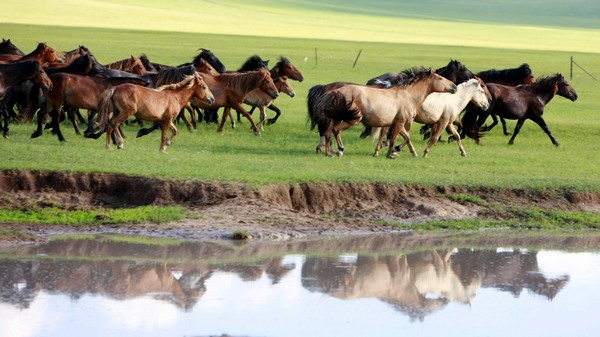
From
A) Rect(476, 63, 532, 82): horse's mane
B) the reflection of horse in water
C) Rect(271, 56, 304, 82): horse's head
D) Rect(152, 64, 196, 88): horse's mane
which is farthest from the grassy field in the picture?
the reflection of horse in water

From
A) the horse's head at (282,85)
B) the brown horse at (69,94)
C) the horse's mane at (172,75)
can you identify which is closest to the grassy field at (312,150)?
the brown horse at (69,94)

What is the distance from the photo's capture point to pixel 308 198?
15383mm

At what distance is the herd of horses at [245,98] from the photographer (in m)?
18.6

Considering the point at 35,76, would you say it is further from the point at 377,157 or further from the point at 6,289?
the point at 6,289

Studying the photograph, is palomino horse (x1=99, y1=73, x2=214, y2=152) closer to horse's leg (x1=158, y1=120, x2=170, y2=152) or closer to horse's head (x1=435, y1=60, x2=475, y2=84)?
horse's leg (x1=158, y1=120, x2=170, y2=152)

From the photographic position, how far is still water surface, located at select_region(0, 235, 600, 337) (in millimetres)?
9617

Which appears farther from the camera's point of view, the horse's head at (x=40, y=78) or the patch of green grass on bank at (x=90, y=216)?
the horse's head at (x=40, y=78)

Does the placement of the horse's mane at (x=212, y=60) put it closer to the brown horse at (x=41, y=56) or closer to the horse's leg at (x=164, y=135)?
the brown horse at (x=41, y=56)

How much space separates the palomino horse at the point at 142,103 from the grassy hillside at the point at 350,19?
37.3 metres

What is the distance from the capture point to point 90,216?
13938 mm

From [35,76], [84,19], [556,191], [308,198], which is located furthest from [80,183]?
[84,19]

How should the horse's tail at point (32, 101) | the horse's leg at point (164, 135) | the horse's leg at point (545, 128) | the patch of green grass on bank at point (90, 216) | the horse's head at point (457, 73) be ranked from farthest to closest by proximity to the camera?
the horse's head at point (457, 73) < the horse's leg at point (545, 128) < the horse's tail at point (32, 101) < the horse's leg at point (164, 135) < the patch of green grass on bank at point (90, 216)

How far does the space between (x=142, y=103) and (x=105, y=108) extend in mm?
642

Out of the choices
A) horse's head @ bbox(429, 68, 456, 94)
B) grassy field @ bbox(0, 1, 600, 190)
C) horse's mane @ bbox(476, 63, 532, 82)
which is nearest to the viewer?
grassy field @ bbox(0, 1, 600, 190)
